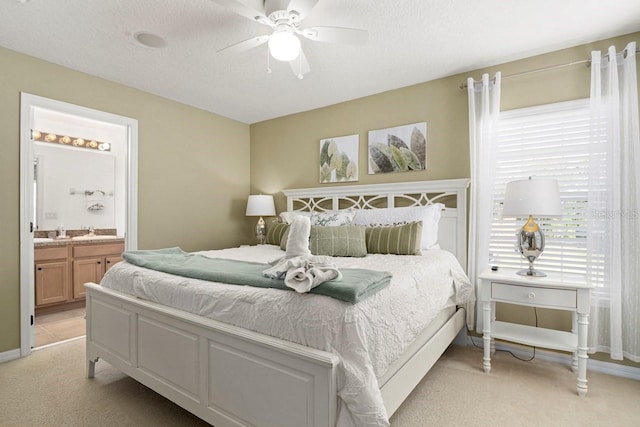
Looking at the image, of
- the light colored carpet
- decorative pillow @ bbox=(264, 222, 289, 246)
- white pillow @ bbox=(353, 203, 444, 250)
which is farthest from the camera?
decorative pillow @ bbox=(264, 222, 289, 246)

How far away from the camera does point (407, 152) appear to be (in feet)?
11.4

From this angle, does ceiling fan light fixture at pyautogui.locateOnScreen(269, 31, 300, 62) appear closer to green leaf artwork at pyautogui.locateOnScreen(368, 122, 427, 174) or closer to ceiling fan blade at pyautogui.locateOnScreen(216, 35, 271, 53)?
ceiling fan blade at pyautogui.locateOnScreen(216, 35, 271, 53)

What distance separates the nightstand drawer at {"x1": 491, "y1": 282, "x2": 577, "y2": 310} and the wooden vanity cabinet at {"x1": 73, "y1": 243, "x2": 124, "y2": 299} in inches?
185

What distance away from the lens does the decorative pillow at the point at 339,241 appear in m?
2.71

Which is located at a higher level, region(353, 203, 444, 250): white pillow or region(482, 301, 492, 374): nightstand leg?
region(353, 203, 444, 250): white pillow

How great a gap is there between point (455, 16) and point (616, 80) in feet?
4.30

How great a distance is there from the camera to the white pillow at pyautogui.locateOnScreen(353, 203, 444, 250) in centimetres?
294

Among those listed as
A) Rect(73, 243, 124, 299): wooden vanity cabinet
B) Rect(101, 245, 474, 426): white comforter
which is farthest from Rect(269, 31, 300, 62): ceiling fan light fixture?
Rect(73, 243, 124, 299): wooden vanity cabinet

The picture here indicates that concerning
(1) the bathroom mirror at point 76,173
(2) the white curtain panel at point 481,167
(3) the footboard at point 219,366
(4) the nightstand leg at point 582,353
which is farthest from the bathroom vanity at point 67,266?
(4) the nightstand leg at point 582,353

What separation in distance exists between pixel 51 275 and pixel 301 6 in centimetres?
425

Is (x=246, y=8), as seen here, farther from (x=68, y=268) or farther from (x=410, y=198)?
(x=68, y=268)

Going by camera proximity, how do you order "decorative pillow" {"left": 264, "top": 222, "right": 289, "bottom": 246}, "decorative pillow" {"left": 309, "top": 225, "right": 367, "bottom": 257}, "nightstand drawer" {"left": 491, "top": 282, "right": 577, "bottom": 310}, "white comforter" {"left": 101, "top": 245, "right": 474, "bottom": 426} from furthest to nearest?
"decorative pillow" {"left": 264, "top": 222, "right": 289, "bottom": 246} → "decorative pillow" {"left": 309, "top": 225, "right": 367, "bottom": 257} → "nightstand drawer" {"left": 491, "top": 282, "right": 577, "bottom": 310} → "white comforter" {"left": 101, "top": 245, "right": 474, "bottom": 426}

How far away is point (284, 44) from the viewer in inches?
79.3

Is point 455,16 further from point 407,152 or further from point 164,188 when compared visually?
point 164,188
